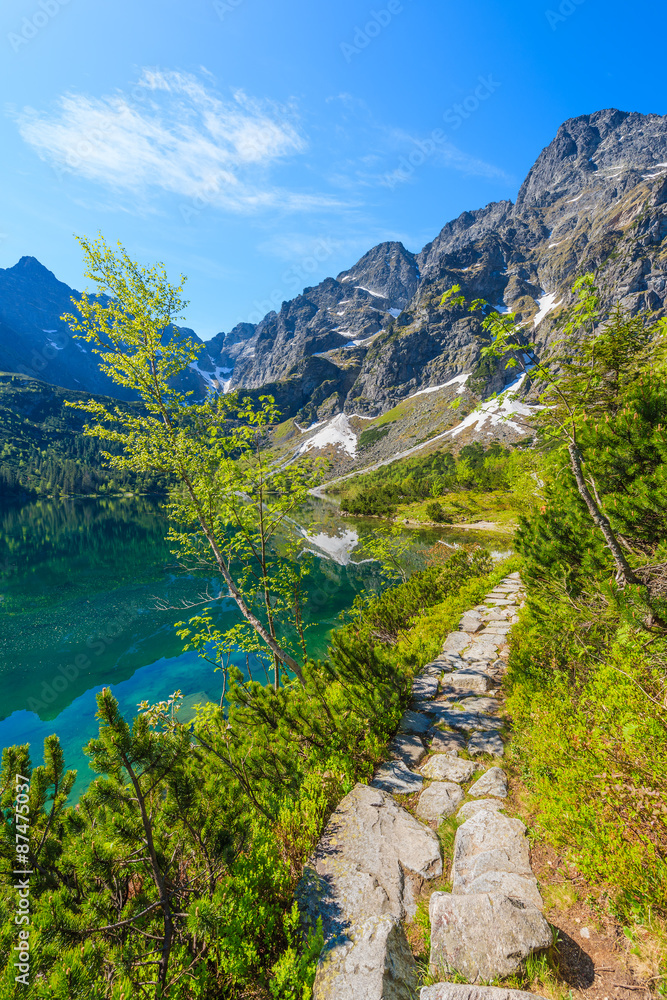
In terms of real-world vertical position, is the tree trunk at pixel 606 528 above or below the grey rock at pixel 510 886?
above

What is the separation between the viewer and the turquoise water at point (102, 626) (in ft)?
55.9

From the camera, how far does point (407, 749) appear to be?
21.2 feet

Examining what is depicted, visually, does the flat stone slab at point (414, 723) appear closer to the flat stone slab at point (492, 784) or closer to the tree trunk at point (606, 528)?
the flat stone slab at point (492, 784)

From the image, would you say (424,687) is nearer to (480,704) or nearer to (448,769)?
(480,704)

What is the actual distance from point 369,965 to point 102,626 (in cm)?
2992

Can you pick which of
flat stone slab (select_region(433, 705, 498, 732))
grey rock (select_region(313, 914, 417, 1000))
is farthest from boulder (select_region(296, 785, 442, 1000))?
flat stone slab (select_region(433, 705, 498, 732))

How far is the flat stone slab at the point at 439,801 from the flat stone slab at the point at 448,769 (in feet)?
0.54

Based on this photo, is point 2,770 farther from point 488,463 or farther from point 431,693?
point 488,463

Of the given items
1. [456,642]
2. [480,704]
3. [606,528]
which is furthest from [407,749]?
[456,642]

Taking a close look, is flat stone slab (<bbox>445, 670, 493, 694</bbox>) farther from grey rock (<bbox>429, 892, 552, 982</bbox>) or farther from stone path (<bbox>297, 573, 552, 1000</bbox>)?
grey rock (<bbox>429, 892, 552, 982</bbox>)

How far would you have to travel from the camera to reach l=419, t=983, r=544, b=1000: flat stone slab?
2.59 meters

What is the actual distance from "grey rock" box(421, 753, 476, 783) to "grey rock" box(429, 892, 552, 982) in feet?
7.77

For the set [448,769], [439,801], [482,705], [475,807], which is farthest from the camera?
[482,705]

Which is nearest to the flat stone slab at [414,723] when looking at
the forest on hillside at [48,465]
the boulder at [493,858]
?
the boulder at [493,858]
